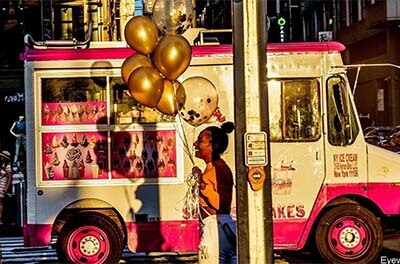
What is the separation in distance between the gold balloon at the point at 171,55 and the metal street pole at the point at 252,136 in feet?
4.45

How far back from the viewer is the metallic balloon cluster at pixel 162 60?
8078mm

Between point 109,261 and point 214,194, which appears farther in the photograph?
point 109,261

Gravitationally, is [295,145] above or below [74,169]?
above

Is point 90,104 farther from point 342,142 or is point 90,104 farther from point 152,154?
point 342,142

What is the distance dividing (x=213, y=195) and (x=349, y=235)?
12.2 ft

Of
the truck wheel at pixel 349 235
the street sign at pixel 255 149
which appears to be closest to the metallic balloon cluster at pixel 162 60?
the street sign at pixel 255 149

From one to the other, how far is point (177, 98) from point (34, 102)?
107 inches

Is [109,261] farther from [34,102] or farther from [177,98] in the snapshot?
[177,98]

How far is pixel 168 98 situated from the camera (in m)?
8.45

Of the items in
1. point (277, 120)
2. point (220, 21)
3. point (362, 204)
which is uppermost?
point (220, 21)

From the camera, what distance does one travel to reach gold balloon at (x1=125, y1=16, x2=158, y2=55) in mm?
8312

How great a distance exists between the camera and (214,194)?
7.58 metres

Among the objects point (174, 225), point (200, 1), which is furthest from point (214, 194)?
point (200, 1)

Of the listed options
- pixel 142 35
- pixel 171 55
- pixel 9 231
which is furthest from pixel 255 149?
pixel 9 231
